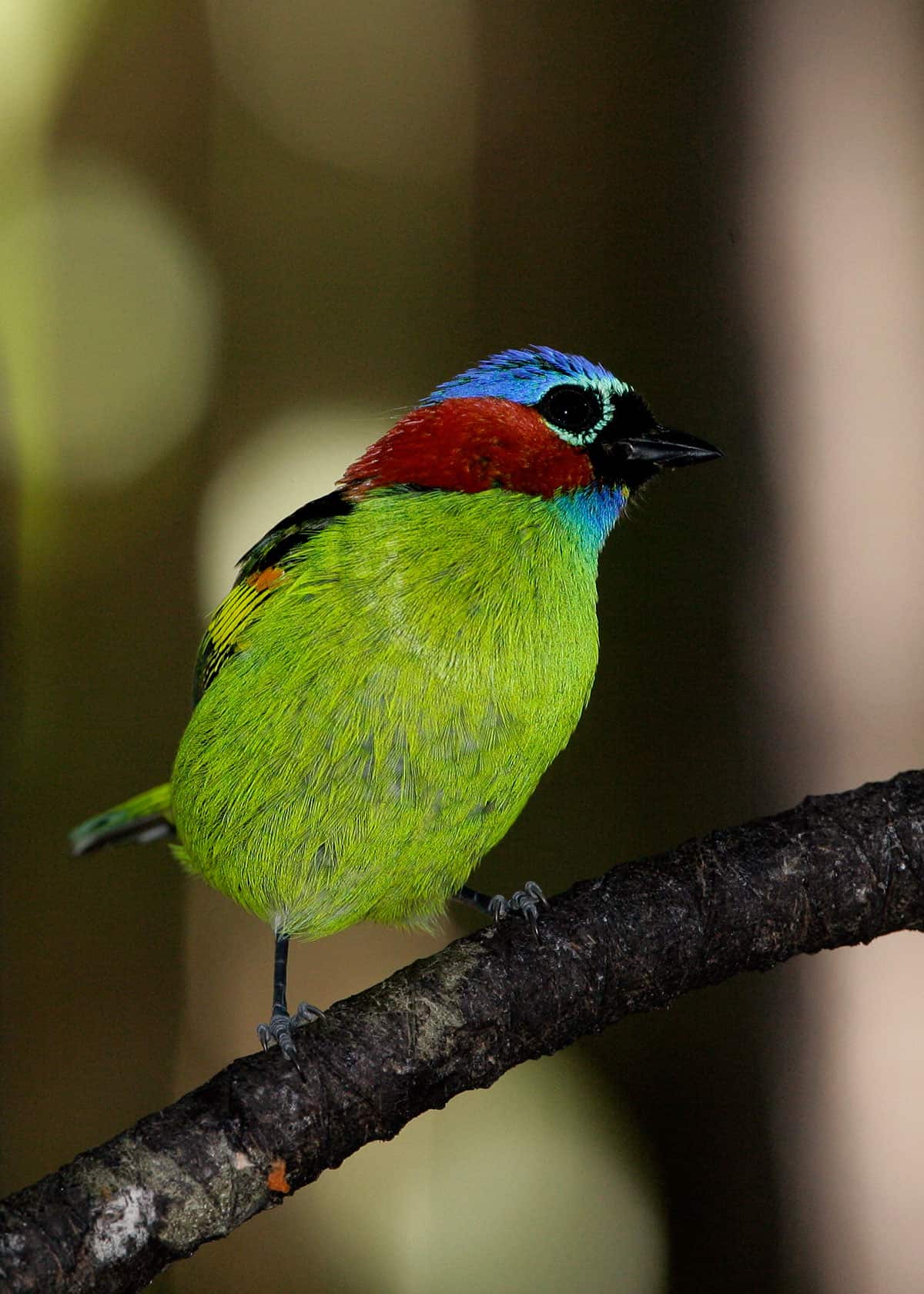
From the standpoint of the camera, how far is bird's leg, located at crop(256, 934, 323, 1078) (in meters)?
1.30

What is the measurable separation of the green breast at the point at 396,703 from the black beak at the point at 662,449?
154 millimetres

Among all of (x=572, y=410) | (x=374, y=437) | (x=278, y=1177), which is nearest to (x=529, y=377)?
(x=572, y=410)

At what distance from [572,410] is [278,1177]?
1.06m

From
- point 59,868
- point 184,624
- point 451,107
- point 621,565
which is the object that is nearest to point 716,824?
point 621,565

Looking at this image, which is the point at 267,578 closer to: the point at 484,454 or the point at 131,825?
the point at 484,454

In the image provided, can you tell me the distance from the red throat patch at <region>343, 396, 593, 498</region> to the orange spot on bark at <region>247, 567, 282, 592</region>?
200 mm

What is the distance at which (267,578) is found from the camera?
176 centimetres

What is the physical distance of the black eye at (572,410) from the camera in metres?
1.68

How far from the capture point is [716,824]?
321 cm

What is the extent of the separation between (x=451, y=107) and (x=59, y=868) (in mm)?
2336

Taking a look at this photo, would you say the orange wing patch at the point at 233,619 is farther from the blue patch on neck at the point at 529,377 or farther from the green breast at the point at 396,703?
the blue patch on neck at the point at 529,377

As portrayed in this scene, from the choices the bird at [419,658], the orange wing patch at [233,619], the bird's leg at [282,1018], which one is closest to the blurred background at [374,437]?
the orange wing patch at [233,619]

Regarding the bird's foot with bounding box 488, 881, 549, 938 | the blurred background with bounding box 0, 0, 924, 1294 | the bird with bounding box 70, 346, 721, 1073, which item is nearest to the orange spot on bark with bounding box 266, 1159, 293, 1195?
the bird with bounding box 70, 346, 721, 1073

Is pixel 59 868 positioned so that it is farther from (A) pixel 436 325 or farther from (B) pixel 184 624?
(A) pixel 436 325
